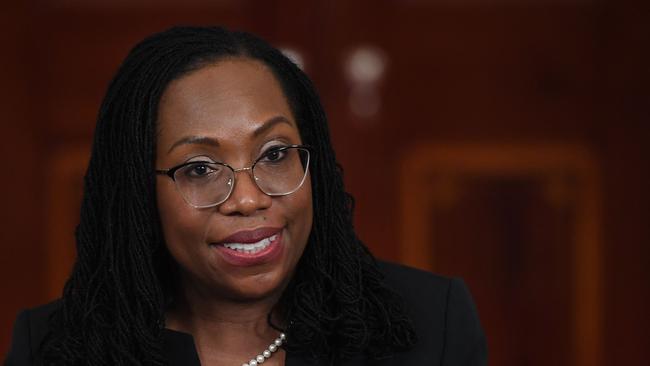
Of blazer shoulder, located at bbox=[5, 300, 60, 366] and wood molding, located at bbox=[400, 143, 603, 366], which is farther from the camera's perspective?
wood molding, located at bbox=[400, 143, 603, 366]

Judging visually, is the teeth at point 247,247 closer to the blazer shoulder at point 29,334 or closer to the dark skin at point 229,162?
the dark skin at point 229,162

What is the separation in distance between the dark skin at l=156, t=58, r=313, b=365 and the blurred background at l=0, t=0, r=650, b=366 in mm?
883

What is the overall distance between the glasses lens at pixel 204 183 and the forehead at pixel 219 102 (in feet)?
0.17

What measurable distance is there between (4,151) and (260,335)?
1.11 m

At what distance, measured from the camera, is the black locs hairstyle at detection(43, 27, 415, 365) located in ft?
5.72

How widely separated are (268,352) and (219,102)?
415mm

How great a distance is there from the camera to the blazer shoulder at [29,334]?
6.18ft

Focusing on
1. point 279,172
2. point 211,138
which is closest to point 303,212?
point 279,172

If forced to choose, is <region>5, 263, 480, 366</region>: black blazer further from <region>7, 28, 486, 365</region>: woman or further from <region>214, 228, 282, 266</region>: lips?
<region>214, 228, 282, 266</region>: lips

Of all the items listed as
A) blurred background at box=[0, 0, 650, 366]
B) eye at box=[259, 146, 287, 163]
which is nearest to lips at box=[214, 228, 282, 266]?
eye at box=[259, 146, 287, 163]

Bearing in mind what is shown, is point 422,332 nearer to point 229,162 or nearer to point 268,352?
point 268,352

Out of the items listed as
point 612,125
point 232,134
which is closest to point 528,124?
point 612,125

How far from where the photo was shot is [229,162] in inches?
66.1

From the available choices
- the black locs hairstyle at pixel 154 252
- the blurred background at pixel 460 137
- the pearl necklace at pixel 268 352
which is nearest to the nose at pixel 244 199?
the black locs hairstyle at pixel 154 252
